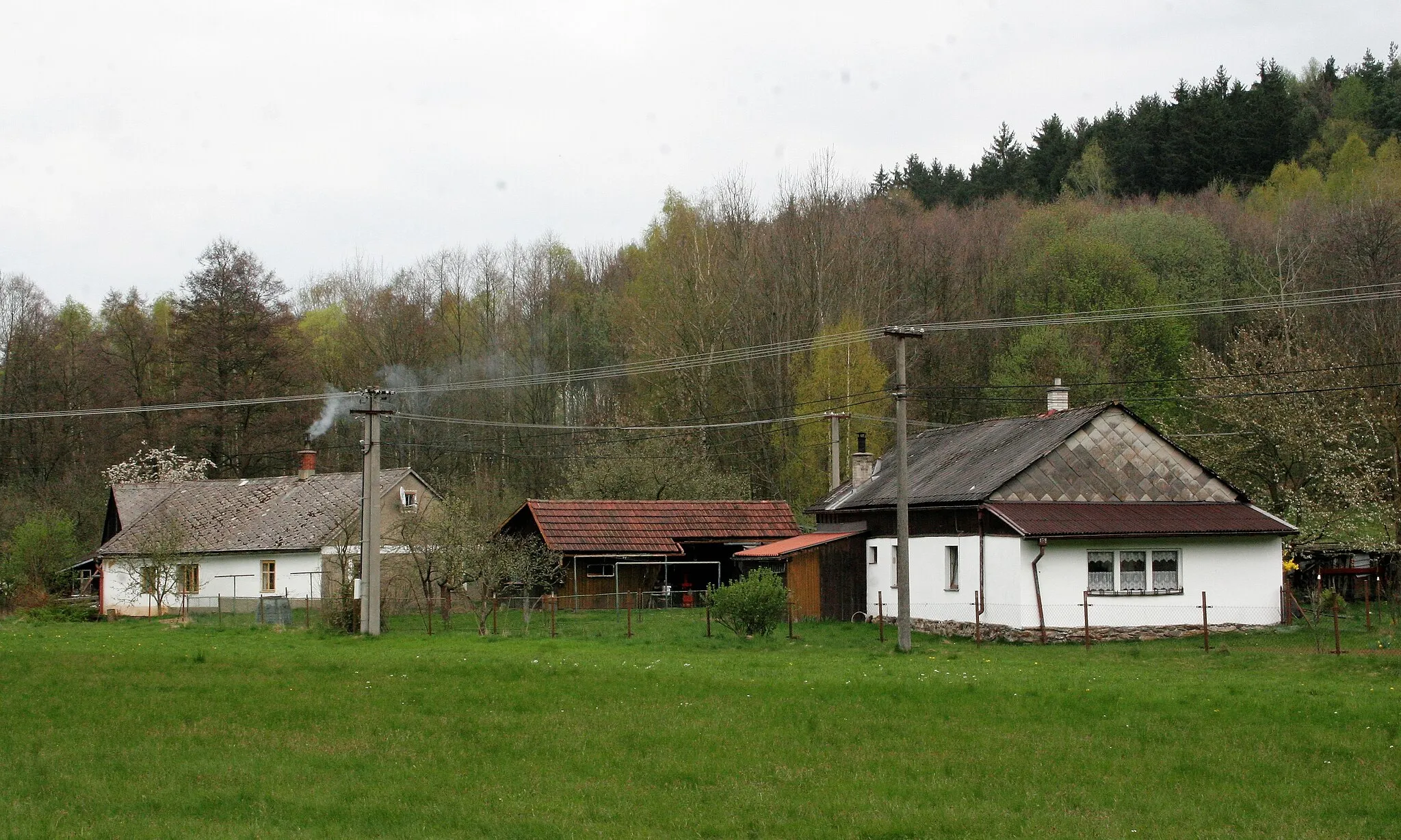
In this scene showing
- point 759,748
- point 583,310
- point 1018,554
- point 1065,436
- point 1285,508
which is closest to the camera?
point 759,748

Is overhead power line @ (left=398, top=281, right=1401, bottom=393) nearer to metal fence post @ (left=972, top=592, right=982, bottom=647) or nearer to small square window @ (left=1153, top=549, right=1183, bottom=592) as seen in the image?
small square window @ (left=1153, top=549, right=1183, bottom=592)

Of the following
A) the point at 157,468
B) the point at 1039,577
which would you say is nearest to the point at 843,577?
the point at 1039,577

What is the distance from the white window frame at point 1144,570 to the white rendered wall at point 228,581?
25.4 m

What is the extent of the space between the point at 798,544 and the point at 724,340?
18.9m

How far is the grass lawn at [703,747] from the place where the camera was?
11227mm

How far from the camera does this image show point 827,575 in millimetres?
35531

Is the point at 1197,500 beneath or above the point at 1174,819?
above

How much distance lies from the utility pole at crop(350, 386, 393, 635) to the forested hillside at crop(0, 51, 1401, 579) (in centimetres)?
1979

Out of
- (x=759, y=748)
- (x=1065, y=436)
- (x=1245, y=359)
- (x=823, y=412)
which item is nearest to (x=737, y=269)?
(x=823, y=412)

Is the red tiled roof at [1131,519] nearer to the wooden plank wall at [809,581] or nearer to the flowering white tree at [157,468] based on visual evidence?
the wooden plank wall at [809,581]

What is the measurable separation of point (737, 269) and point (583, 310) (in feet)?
33.5

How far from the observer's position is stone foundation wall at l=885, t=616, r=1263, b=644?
92.3 ft

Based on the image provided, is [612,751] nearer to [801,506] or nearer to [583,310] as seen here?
[801,506]

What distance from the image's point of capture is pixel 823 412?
49.6 m
